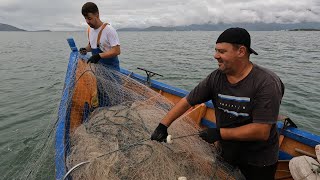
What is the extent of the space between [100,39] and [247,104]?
3655 millimetres

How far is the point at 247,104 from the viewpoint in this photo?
262cm

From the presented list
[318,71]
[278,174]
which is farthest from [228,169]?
[318,71]

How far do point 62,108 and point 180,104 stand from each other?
2.61 metres

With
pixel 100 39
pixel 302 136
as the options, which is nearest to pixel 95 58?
pixel 100 39

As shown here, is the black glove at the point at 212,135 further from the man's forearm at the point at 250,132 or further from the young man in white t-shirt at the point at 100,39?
the young man in white t-shirt at the point at 100,39

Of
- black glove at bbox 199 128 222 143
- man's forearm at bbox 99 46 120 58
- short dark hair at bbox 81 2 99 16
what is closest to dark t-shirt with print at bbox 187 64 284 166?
black glove at bbox 199 128 222 143

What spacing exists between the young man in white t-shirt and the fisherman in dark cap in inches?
101

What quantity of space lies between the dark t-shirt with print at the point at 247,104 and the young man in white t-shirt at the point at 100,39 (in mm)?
2625

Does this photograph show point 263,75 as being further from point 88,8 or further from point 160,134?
point 88,8

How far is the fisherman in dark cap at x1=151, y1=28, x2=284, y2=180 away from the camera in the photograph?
2.51 metres

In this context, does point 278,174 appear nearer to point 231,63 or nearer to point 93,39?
point 231,63

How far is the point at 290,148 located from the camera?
433 centimetres

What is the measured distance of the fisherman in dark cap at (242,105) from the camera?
251cm

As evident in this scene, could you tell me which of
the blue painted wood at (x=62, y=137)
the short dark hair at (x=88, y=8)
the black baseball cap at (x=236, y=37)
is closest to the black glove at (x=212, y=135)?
the black baseball cap at (x=236, y=37)
